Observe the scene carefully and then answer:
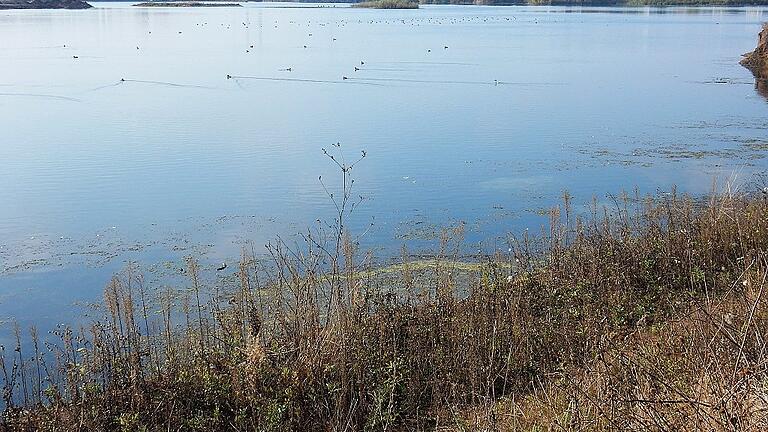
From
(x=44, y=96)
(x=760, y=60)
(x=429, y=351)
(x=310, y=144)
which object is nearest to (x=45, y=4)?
(x=44, y=96)

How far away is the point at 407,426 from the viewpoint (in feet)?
15.0

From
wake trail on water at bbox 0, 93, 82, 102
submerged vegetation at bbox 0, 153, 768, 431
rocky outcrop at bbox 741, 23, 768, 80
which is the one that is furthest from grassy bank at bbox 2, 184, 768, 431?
rocky outcrop at bbox 741, 23, 768, 80

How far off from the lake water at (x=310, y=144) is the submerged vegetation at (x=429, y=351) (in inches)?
52.2

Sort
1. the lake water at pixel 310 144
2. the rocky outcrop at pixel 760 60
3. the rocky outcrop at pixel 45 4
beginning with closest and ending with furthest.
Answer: the lake water at pixel 310 144 < the rocky outcrop at pixel 760 60 < the rocky outcrop at pixel 45 4

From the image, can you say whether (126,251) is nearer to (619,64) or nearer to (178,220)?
(178,220)

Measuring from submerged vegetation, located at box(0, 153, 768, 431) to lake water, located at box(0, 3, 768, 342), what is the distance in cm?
133

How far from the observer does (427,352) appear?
508 cm

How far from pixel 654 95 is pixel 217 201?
35.8ft

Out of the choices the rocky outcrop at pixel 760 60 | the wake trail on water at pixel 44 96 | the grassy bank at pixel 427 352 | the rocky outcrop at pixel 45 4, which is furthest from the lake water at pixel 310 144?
the rocky outcrop at pixel 45 4

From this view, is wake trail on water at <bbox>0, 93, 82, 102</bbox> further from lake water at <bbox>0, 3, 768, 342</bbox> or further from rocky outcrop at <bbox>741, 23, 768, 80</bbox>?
rocky outcrop at <bbox>741, 23, 768, 80</bbox>

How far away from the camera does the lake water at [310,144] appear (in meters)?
7.82

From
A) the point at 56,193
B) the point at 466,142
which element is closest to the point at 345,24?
the point at 466,142

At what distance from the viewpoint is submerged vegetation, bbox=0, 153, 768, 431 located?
3.87m

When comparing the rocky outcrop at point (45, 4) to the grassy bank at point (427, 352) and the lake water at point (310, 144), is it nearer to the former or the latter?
the lake water at point (310, 144)
